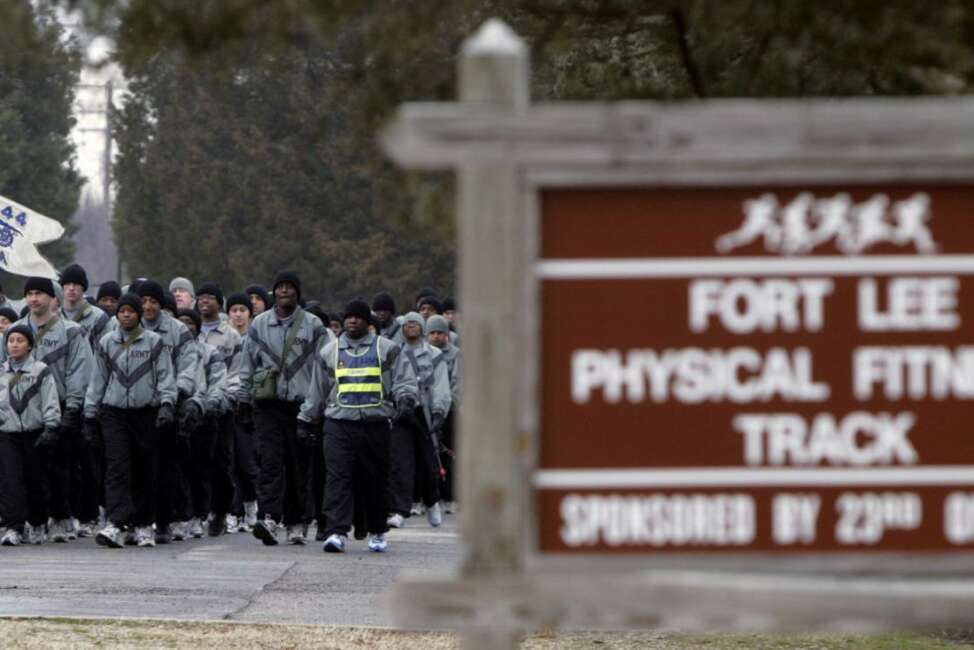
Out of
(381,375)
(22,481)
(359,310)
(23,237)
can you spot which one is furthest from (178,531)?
(23,237)

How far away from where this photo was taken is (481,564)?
18.9 ft

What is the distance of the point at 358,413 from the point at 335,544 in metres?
0.96

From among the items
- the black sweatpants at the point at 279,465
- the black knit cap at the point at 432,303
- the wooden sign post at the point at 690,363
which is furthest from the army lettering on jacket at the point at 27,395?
the wooden sign post at the point at 690,363

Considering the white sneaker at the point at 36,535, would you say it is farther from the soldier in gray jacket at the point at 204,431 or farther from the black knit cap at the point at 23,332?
the black knit cap at the point at 23,332

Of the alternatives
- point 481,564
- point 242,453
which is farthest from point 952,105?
point 242,453

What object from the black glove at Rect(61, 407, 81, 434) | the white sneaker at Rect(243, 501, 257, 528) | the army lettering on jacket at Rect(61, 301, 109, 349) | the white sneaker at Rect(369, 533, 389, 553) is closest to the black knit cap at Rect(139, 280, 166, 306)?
the army lettering on jacket at Rect(61, 301, 109, 349)

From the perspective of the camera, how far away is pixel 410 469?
2341 centimetres

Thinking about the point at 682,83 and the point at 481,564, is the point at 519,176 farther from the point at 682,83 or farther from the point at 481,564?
the point at 682,83

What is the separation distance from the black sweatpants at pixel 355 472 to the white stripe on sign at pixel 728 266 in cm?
1356

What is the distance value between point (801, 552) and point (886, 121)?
957 mm

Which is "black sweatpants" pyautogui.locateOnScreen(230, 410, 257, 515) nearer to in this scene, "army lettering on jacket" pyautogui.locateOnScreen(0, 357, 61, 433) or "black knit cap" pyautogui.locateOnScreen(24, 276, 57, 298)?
"black knit cap" pyautogui.locateOnScreen(24, 276, 57, 298)

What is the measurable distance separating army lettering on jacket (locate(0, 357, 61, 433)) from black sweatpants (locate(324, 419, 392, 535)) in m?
2.16

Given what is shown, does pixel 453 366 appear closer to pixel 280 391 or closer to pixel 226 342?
pixel 226 342

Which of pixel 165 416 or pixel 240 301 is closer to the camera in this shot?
pixel 165 416
